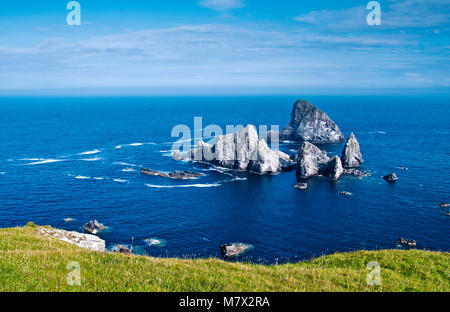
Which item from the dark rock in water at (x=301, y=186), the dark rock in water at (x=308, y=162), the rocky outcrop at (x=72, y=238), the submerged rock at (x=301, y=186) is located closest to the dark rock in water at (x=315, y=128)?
the dark rock in water at (x=308, y=162)

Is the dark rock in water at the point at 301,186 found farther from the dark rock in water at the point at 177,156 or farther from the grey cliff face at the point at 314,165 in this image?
the dark rock in water at the point at 177,156

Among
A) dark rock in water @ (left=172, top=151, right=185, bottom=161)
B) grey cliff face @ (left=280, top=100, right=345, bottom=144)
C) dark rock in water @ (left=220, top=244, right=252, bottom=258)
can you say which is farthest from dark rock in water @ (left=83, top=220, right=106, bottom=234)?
grey cliff face @ (left=280, top=100, right=345, bottom=144)

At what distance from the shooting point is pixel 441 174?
111125mm

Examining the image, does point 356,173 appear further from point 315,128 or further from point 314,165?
point 315,128

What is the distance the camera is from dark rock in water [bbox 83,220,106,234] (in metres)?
70.8

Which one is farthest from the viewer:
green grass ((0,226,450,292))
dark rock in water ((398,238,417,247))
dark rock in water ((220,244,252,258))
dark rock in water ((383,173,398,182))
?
dark rock in water ((383,173,398,182))

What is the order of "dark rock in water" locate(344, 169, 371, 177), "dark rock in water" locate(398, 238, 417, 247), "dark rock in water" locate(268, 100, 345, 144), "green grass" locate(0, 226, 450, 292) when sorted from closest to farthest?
"green grass" locate(0, 226, 450, 292), "dark rock in water" locate(398, 238, 417, 247), "dark rock in water" locate(344, 169, 371, 177), "dark rock in water" locate(268, 100, 345, 144)

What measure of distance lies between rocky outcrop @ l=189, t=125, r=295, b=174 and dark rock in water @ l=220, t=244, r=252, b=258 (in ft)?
185

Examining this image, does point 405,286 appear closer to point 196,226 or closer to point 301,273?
point 301,273

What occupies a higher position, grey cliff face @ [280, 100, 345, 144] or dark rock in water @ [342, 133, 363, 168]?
grey cliff face @ [280, 100, 345, 144]

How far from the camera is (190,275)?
16781 millimetres

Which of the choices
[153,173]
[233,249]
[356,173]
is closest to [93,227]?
[233,249]

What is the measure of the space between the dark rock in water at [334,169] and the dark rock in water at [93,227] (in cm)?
7255

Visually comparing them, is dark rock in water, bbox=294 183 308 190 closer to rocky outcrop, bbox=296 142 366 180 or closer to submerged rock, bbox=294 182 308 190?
submerged rock, bbox=294 182 308 190
